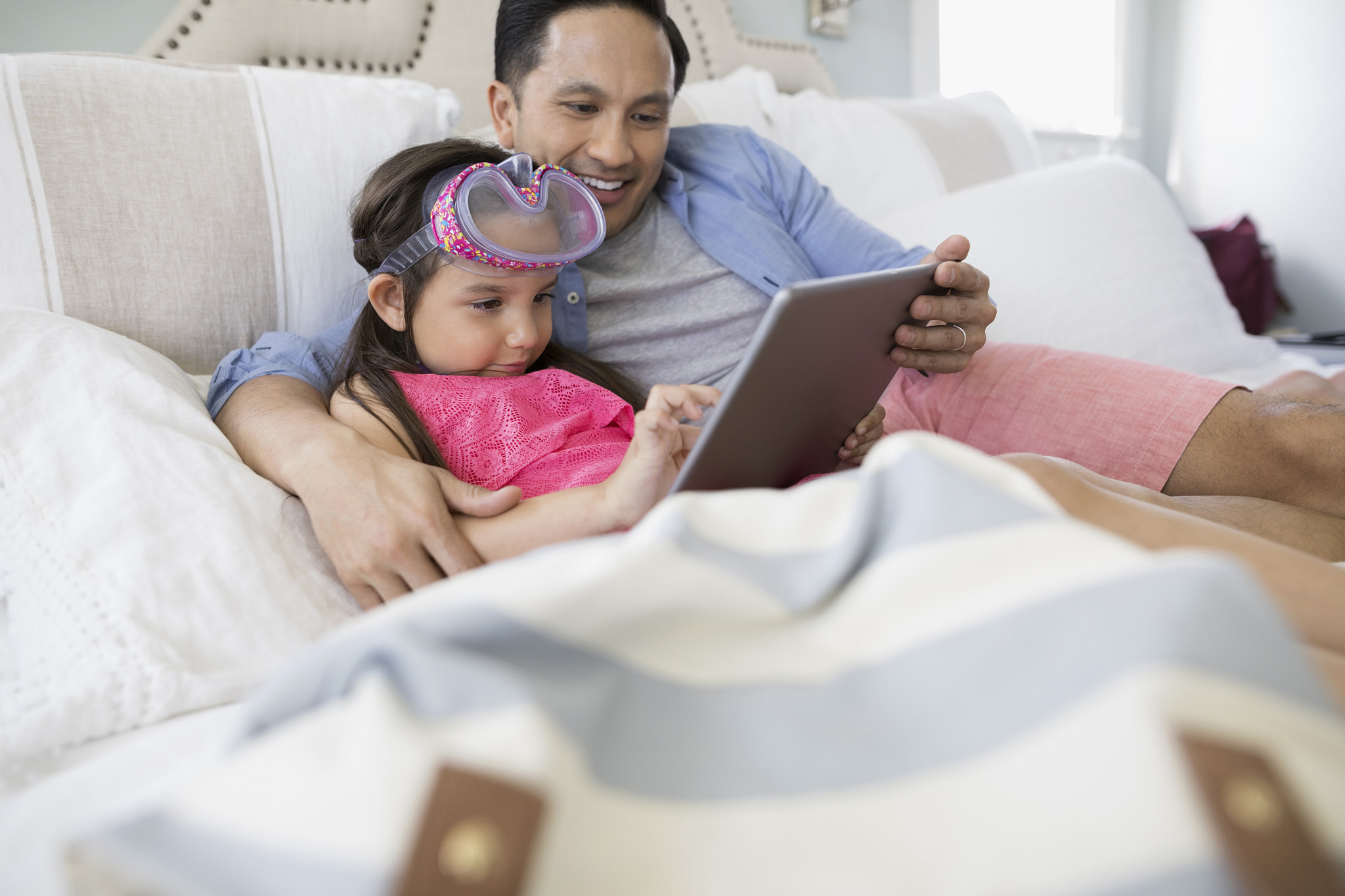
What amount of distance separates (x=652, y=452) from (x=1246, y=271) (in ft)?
9.63

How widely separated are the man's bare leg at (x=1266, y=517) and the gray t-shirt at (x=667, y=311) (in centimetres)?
62

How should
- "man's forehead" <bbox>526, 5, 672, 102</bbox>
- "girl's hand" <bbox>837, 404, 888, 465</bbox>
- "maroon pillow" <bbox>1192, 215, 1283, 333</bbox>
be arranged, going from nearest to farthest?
1. "girl's hand" <bbox>837, 404, 888, 465</bbox>
2. "man's forehead" <bbox>526, 5, 672, 102</bbox>
3. "maroon pillow" <bbox>1192, 215, 1283, 333</bbox>

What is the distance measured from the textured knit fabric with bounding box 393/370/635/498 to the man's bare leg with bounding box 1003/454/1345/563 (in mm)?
573

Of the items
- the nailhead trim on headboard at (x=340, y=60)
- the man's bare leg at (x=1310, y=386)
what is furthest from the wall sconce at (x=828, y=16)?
the man's bare leg at (x=1310, y=386)

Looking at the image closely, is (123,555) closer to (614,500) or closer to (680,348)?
(614,500)

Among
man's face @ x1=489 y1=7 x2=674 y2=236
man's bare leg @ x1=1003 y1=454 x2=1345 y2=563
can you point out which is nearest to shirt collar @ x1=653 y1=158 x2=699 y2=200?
man's face @ x1=489 y1=7 x2=674 y2=236

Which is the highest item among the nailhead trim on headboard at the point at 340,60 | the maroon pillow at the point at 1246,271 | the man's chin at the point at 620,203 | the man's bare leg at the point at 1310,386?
the nailhead trim on headboard at the point at 340,60

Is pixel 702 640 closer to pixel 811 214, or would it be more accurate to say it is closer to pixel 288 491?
pixel 288 491

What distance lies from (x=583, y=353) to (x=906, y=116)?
3.63 feet

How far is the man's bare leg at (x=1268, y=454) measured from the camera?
38.5 inches

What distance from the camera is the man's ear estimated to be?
1.40 metres

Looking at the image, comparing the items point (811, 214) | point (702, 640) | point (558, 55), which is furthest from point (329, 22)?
point (702, 640)

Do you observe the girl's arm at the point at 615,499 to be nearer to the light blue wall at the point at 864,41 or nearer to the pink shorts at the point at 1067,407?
the pink shorts at the point at 1067,407

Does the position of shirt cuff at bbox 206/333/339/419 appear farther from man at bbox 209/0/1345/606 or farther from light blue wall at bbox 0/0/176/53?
light blue wall at bbox 0/0/176/53
